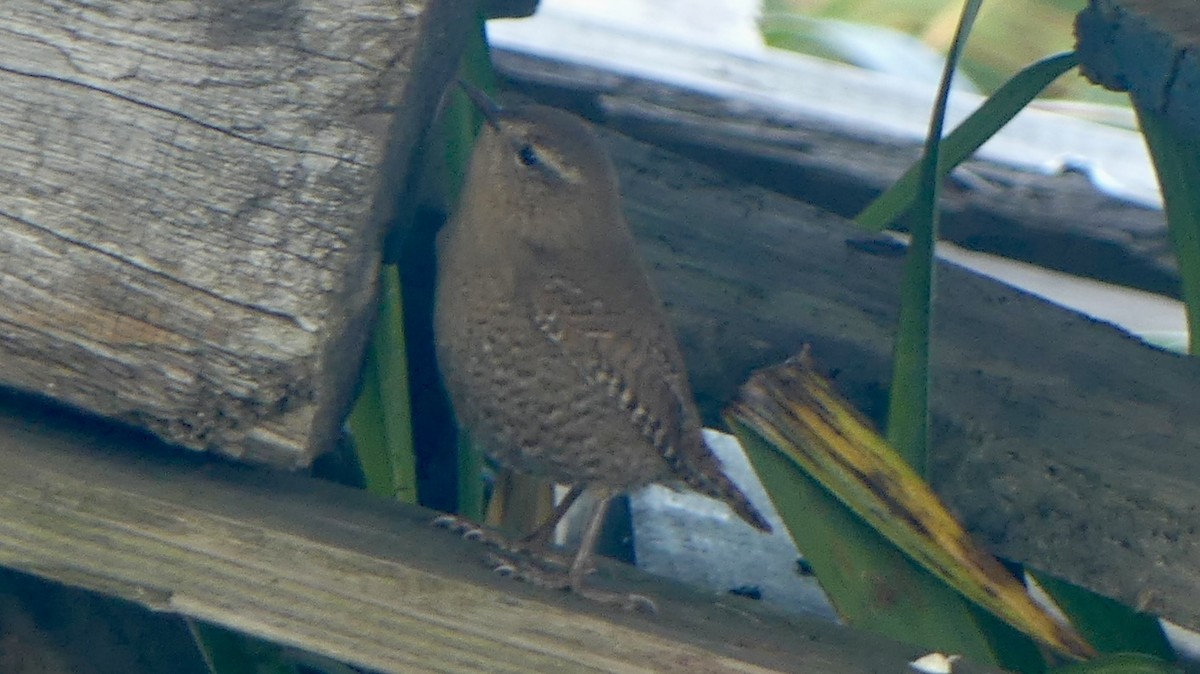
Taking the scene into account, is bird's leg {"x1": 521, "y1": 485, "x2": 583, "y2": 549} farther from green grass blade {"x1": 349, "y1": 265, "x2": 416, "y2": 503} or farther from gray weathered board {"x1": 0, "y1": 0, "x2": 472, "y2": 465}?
gray weathered board {"x1": 0, "y1": 0, "x2": 472, "y2": 465}

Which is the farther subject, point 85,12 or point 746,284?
point 746,284

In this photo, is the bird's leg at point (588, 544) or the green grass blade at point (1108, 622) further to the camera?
the green grass blade at point (1108, 622)

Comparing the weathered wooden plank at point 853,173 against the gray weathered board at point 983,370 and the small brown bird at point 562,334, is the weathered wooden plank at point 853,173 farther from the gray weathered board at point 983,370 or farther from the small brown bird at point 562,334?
the small brown bird at point 562,334

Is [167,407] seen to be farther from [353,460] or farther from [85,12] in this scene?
[353,460]

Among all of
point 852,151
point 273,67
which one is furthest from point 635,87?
point 273,67

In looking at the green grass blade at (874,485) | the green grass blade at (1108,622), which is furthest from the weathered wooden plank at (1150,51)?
the green grass blade at (1108,622)

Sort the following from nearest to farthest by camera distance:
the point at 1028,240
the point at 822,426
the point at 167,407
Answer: the point at 167,407 < the point at 822,426 < the point at 1028,240

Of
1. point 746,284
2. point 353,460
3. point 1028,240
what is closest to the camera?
point 746,284

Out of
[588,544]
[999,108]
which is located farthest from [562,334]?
[999,108]
